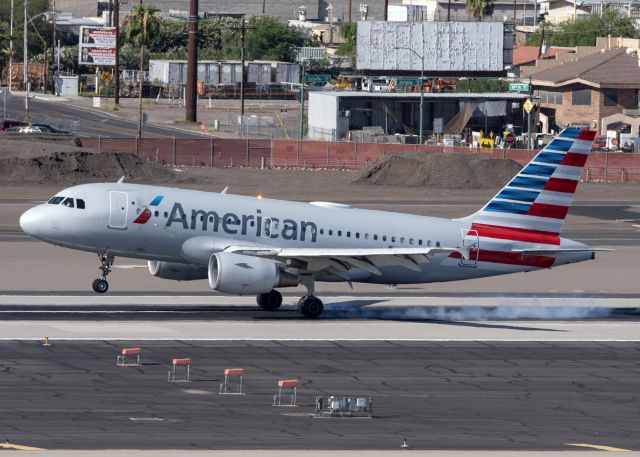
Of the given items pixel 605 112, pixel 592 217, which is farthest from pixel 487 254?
pixel 605 112

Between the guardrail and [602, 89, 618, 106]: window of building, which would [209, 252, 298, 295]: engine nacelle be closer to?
the guardrail

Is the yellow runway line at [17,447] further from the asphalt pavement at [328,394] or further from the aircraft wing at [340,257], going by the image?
the aircraft wing at [340,257]

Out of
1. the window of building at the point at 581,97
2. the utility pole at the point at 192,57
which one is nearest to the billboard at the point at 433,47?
the window of building at the point at 581,97

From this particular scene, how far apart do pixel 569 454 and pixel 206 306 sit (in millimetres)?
23352

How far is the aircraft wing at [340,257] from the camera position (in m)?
45.9

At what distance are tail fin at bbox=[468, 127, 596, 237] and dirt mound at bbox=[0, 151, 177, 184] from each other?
50842 mm

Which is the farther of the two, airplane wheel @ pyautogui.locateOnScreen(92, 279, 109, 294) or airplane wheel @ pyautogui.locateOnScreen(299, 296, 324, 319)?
airplane wheel @ pyautogui.locateOnScreen(299, 296, 324, 319)

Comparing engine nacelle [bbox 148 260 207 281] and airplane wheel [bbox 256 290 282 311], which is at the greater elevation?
engine nacelle [bbox 148 260 207 281]

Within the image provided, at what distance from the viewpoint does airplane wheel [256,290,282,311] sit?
161ft

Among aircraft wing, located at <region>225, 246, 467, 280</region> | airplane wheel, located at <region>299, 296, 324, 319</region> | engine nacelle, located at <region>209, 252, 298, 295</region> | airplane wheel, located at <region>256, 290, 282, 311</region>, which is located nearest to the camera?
engine nacelle, located at <region>209, 252, 298, 295</region>

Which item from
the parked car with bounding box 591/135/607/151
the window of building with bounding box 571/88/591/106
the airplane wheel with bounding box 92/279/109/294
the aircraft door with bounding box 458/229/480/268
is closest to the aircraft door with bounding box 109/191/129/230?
the airplane wheel with bounding box 92/279/109/294

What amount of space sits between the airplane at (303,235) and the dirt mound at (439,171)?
5207cm

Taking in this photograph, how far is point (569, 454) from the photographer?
1145 inches

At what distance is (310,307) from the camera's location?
4738 cm
